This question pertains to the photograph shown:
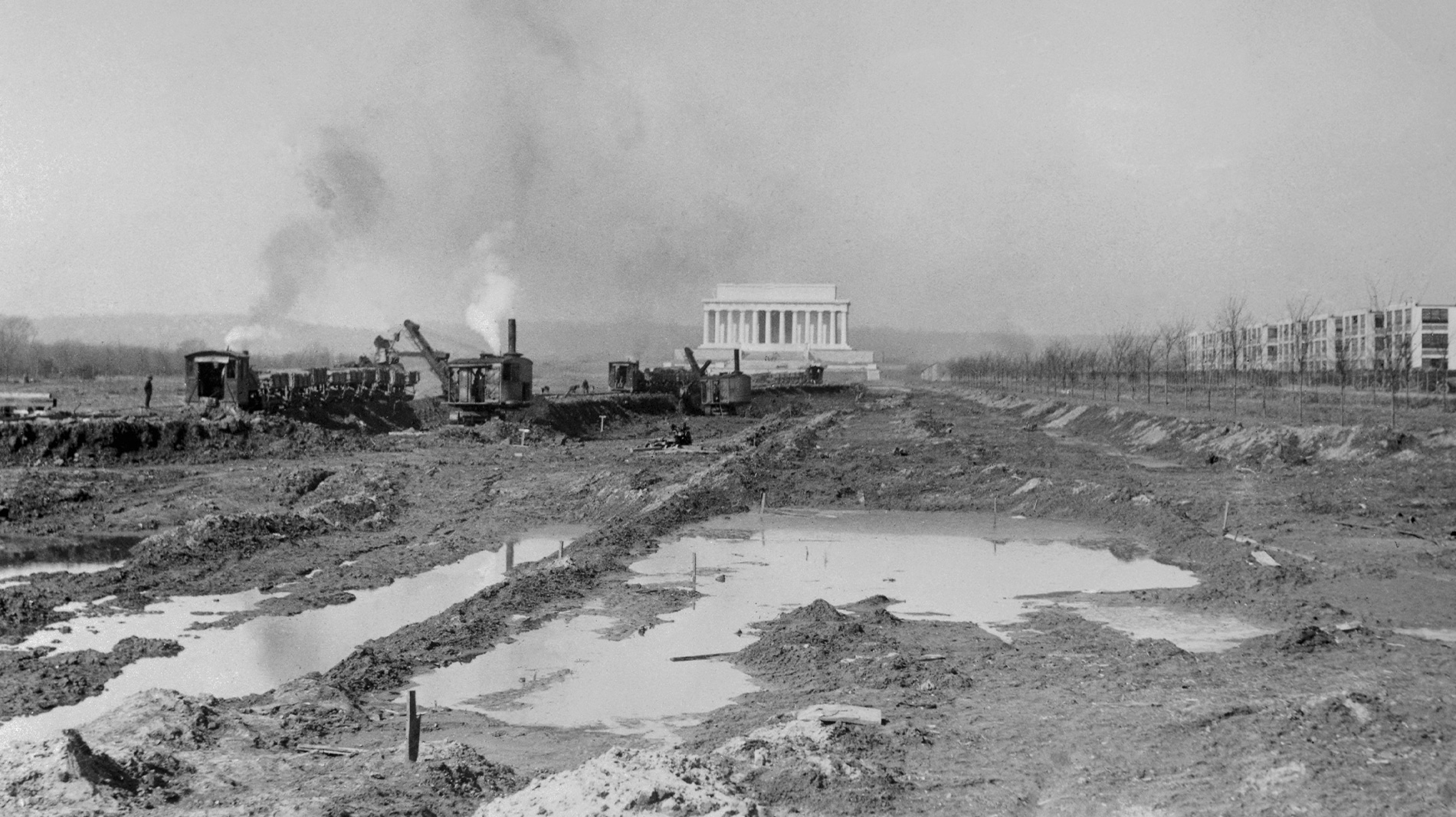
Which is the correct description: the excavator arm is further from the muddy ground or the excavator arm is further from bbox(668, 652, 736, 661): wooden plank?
bbox(668, 652, 736, 661): wooden plank

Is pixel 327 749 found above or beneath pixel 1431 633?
above

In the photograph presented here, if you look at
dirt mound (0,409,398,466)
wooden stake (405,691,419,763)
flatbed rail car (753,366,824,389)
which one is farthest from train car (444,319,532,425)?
flatbed rail car (753,366,824,389)

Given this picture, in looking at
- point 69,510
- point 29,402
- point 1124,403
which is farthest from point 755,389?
point 69,510

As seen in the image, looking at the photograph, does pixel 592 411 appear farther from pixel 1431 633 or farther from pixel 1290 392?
pixel 1431 633

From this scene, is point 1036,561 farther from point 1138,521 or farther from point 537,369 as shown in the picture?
point 537,369

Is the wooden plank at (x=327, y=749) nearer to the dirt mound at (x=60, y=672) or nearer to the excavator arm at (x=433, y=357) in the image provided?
the dirt mound at (x=60, y=672)

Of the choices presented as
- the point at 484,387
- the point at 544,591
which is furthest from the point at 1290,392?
the point at 544,591
